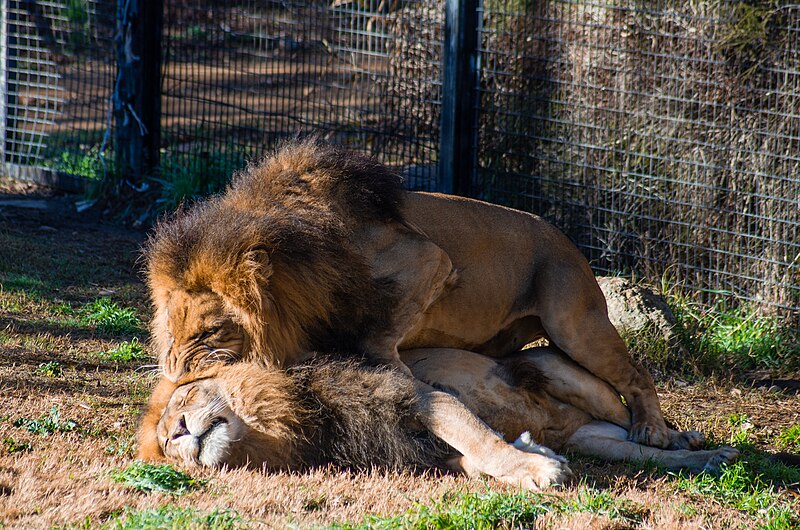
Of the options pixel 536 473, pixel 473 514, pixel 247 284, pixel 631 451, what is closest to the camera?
pixel 473 514

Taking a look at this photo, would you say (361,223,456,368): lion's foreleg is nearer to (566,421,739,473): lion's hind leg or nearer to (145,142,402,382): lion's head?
(145,142,402,382): lion's head

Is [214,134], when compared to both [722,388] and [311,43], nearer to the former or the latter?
[311,43]

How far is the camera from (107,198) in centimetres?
962

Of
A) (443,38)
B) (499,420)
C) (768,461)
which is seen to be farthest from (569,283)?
(443,38)

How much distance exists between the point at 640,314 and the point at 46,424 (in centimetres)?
367

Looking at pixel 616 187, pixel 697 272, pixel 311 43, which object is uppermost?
pixel 311 43

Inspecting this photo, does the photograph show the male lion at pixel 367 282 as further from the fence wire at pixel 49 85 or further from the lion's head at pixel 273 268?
the fence wire at pixel 49 85

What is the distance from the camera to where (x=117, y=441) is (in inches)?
181

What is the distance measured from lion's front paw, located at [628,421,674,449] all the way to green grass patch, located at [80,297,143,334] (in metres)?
3.25

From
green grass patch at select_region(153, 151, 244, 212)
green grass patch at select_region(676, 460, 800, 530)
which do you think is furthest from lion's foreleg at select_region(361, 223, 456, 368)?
green grass patch at select_region(153, 151, 244, 212)

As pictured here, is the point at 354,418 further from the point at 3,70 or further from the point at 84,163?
the point at 3,70

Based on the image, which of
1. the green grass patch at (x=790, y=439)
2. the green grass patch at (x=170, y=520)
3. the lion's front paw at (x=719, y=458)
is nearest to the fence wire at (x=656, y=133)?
the green grass patch at (x=790, y=439)

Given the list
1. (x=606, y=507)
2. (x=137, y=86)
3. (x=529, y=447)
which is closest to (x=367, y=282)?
(x=529, y=447)

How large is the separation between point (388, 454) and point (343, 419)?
0.78 feet
